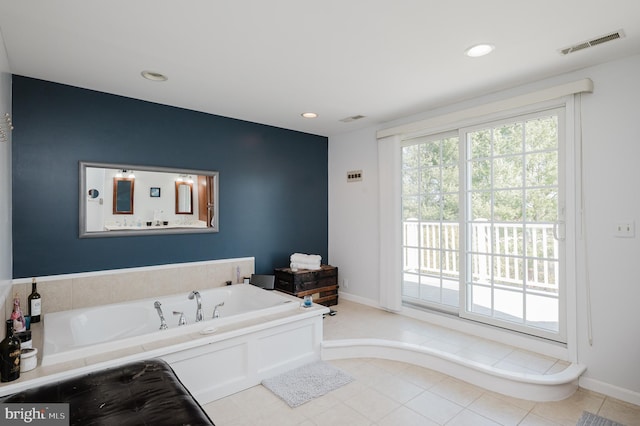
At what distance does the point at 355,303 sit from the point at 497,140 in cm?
264

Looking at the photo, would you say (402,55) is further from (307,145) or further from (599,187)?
(307,145)

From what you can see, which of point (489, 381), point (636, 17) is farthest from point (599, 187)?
point (489, 381)

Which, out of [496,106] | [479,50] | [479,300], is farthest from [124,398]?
[496,106]

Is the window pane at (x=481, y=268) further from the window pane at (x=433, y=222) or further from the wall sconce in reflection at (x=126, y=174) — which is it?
the wall sconce in reflection at (x=126, y=174)

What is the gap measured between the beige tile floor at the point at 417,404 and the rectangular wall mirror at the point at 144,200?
6.13 ft

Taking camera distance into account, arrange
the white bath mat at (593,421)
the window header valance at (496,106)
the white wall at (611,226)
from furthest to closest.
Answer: the window header valance at (496,106) → the white wall at (611,226) → the white bath mat at (593,421)

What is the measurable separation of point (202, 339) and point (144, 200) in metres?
1.71

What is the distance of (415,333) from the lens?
3379 mm

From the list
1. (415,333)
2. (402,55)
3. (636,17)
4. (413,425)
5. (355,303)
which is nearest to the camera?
(636,17)

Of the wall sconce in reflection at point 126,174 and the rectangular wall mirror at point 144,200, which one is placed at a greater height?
the wall sconce in reflection at point 126,174

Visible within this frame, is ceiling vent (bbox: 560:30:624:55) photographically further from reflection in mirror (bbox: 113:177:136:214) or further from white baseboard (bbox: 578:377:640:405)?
reflection in mirror (bbox: 113:177:136:214)

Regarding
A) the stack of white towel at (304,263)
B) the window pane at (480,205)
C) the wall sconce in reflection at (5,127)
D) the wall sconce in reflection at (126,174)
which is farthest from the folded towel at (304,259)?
the wall sconce in reflection at (5,127)

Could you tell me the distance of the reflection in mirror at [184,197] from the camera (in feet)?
11.8

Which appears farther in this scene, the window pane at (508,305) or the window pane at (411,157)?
the window pane at (411,157)
